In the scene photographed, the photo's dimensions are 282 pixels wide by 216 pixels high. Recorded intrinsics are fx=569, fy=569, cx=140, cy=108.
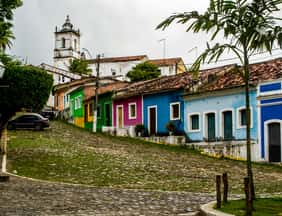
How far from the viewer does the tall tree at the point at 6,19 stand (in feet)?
52.8

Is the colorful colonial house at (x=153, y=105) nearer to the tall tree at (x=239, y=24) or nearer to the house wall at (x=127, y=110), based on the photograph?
the house wall at (x=127, y=110)

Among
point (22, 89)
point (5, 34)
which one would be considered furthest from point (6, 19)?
point (22, 89)

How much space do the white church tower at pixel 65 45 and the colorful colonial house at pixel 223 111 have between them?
206ft

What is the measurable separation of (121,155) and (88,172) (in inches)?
227

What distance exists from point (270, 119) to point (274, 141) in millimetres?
1076

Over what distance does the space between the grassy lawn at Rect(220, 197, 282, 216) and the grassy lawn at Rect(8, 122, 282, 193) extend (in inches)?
223

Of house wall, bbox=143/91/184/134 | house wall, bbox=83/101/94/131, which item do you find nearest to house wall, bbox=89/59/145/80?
house wall, bbox=83/101/94/131

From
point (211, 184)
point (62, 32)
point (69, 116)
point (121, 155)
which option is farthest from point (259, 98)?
point (62, 32)

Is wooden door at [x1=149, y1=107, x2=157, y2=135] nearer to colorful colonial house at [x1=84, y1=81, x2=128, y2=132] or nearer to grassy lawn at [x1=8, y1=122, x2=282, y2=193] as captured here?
grassy lawn at [x1=8, y1=122, x2=282, y2=193]

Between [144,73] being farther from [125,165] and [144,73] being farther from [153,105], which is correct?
[125,165]

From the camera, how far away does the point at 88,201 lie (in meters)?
12.5

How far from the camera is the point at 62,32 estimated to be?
312ft

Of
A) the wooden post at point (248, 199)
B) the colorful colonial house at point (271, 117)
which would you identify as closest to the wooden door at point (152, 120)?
the colorful colonial house at point (271, 117)

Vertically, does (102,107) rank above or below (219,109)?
above
